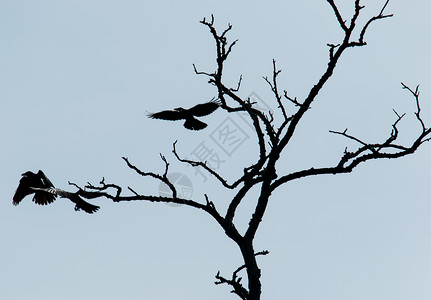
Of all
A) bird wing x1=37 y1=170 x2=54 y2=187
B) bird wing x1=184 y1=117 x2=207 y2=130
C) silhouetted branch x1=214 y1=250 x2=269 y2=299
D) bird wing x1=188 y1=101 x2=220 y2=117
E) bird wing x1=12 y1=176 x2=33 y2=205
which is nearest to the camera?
silhouetted branch x1=214 y1=250 x2=269 y2=299

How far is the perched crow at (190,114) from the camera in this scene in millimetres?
10828

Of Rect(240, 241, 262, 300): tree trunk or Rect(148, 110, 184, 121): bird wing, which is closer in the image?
Rect(240, 241, 262, 300): tree trunk

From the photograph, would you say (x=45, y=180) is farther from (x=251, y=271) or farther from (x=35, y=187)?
(x=251, y=271)

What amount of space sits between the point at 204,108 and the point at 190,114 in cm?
40

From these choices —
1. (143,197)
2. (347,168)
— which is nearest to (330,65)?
(347,168)

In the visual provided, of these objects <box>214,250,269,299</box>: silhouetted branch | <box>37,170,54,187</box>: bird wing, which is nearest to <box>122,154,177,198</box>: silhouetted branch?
<box>214,250,269,299</box>: silhouetted branch

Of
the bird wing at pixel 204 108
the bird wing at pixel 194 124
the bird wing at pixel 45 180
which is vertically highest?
the bird wing at pixel 204 108

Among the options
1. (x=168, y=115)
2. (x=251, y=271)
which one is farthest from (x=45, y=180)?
(x=251, y=271)

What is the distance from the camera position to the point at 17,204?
10062 mm

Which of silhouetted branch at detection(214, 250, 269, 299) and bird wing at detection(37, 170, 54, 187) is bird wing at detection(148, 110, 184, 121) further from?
silhouetted branch at detection(214, 250, 269, 299)

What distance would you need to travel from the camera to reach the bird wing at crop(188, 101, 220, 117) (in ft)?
35.2

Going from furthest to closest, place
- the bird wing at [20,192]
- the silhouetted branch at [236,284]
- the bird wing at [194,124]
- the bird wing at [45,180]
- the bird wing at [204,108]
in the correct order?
1. the bird wing at [194,124]
2. the bird wing at [204,108]
3. the bird wing at [20,192]
4. the bird wing at [45,180]
5. the silhouetted branch at [236,284]

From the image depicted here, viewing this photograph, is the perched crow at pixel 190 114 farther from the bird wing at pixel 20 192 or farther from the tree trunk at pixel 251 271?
the tree trunk at pixel 251 271

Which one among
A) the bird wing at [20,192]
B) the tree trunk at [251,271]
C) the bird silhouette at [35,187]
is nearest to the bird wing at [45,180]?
the bird silhouette at [35,187]
